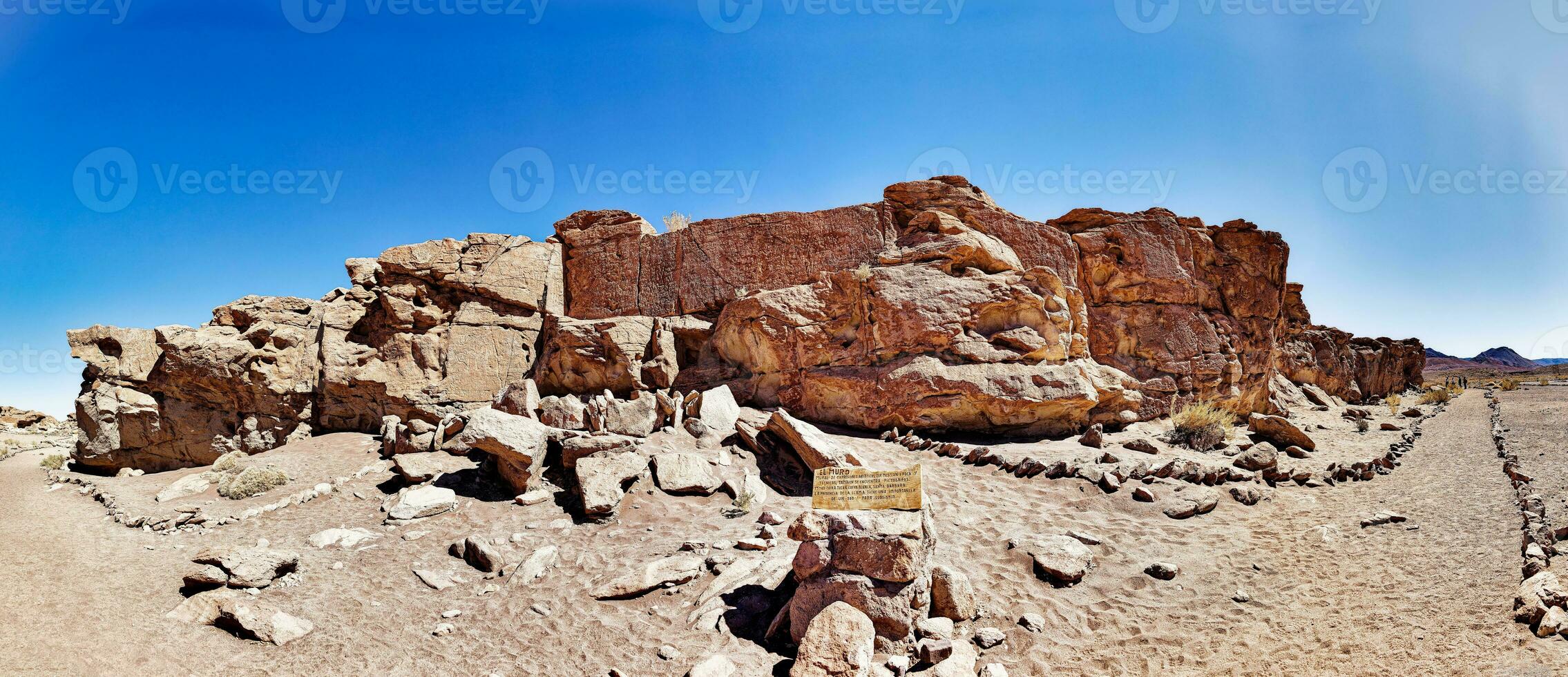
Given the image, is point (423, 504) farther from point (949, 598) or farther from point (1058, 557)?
point (1058, 557)

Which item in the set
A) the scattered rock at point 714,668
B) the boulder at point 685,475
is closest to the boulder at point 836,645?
the scattered rock at point 714,668

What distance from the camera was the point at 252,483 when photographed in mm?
8211

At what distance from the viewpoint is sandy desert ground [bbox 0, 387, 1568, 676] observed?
14.7 ft

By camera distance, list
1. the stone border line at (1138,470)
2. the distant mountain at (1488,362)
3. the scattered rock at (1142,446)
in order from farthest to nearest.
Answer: the distant mountain at (1488,362) < the scattered rock at (1142,446) < the stone border line at (1138,470)

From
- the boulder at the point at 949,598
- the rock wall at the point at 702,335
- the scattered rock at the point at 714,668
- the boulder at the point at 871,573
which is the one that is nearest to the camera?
the scattered rock at the point at 714,668

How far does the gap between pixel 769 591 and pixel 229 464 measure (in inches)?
389

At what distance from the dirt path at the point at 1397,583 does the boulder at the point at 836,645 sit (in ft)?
9.21

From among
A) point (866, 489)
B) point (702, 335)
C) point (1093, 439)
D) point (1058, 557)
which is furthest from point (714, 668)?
point (1093, 439)

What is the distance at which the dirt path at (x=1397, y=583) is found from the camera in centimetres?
424

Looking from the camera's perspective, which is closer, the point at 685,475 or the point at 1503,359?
the point at 685,475

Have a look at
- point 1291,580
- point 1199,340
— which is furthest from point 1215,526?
point 1199,340

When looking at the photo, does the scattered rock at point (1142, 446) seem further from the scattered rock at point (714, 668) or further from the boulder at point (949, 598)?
the scattered rock at point (714, 668)

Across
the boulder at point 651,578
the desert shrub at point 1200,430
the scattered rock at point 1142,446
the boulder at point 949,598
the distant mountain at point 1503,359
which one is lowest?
the boulder at point 651,578

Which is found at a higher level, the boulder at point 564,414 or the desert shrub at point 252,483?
the boulder at point 564,414
